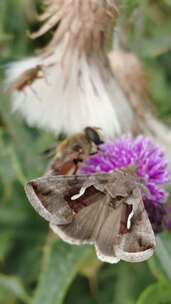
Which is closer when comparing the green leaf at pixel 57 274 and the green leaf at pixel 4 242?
the green leaf at pixel 57 274

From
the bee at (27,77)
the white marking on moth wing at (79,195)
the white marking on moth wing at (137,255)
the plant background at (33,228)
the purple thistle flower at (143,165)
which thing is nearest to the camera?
the white marking on moth wing at (137,255)

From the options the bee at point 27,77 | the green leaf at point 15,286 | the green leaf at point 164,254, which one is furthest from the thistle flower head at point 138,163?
the green leaf at point 15,286

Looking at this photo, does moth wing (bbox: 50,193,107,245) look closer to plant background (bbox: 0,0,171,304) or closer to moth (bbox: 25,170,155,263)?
moth (bbox: 25,170,155,263)

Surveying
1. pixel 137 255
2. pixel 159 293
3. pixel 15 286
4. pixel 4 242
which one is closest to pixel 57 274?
pixel 159 293

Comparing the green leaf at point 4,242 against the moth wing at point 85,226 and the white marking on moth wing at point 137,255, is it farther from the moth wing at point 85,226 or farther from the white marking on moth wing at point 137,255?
the white marking on moth wing at point 137,255

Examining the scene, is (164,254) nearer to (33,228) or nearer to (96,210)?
(96,210)

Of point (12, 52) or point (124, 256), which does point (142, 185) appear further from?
point (12, 52)

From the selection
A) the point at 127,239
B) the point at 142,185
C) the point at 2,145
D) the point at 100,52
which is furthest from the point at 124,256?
the point at 2,145
